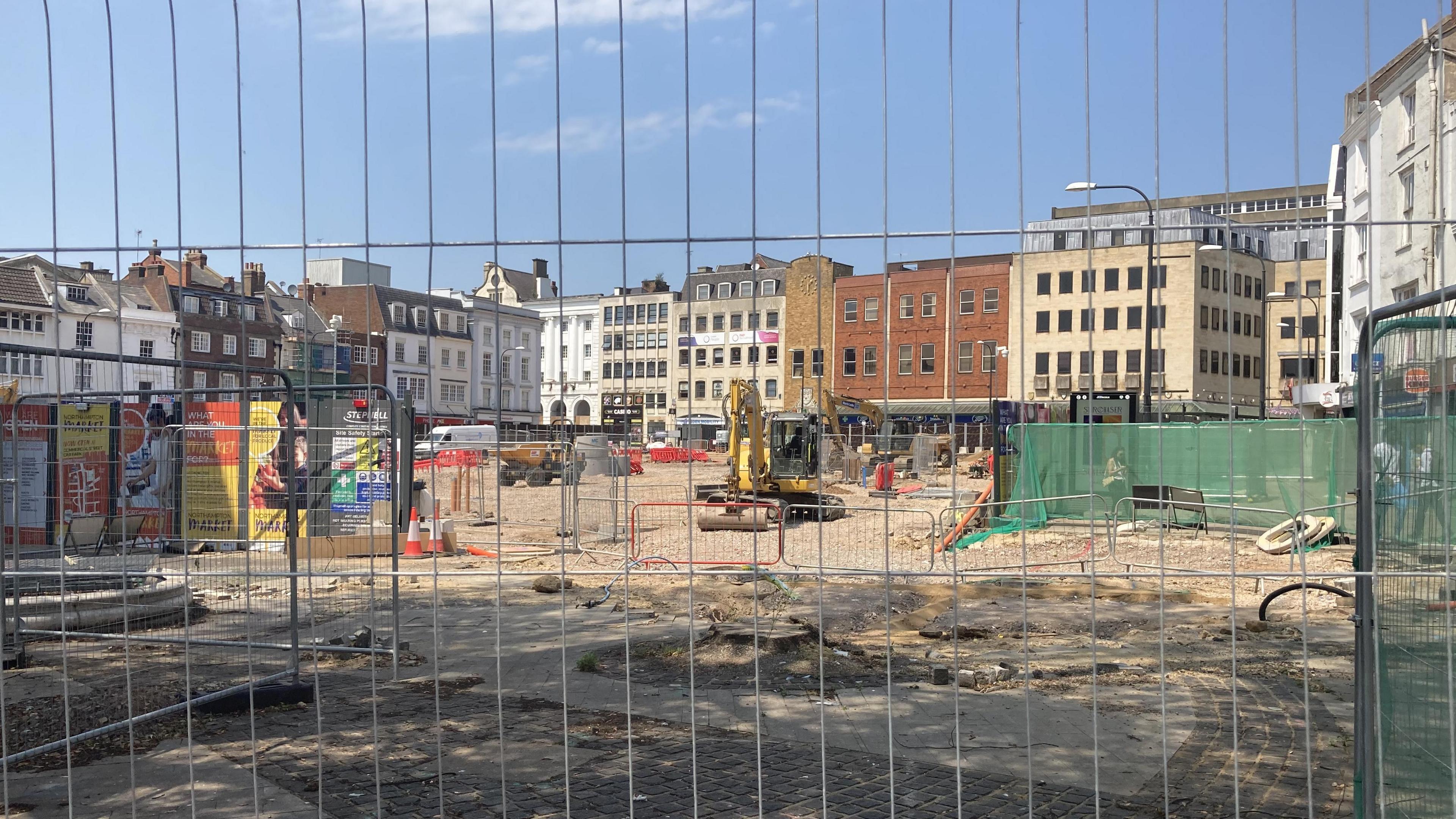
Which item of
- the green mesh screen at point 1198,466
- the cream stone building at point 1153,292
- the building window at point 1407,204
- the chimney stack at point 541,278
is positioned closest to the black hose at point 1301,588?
the cream stone building at point 1153,292

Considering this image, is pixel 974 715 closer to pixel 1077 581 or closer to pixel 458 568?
pixel 1077 581

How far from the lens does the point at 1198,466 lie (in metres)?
18.0

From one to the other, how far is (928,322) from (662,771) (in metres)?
3.29

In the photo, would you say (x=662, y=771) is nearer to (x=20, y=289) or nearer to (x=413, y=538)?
(x=20, y=289)

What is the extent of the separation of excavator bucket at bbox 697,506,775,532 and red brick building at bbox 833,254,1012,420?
15.0 meters

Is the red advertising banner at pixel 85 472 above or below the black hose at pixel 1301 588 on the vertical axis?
above

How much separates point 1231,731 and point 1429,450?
12.9 ft

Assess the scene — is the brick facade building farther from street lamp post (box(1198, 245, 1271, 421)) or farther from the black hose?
the black hose

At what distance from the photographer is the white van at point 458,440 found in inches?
319

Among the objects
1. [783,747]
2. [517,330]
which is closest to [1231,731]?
[783,747]

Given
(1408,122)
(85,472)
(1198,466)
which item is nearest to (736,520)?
(1198,466)

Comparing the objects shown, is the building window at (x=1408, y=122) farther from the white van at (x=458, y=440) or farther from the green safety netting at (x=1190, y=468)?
the green safety netting at (x=1190, y=468)

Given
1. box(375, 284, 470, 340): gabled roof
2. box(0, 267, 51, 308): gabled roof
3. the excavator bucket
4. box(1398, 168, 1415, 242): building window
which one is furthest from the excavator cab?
box(375, 284, 470, 340): gabled roof

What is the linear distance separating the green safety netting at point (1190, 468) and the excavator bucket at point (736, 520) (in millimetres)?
3920
